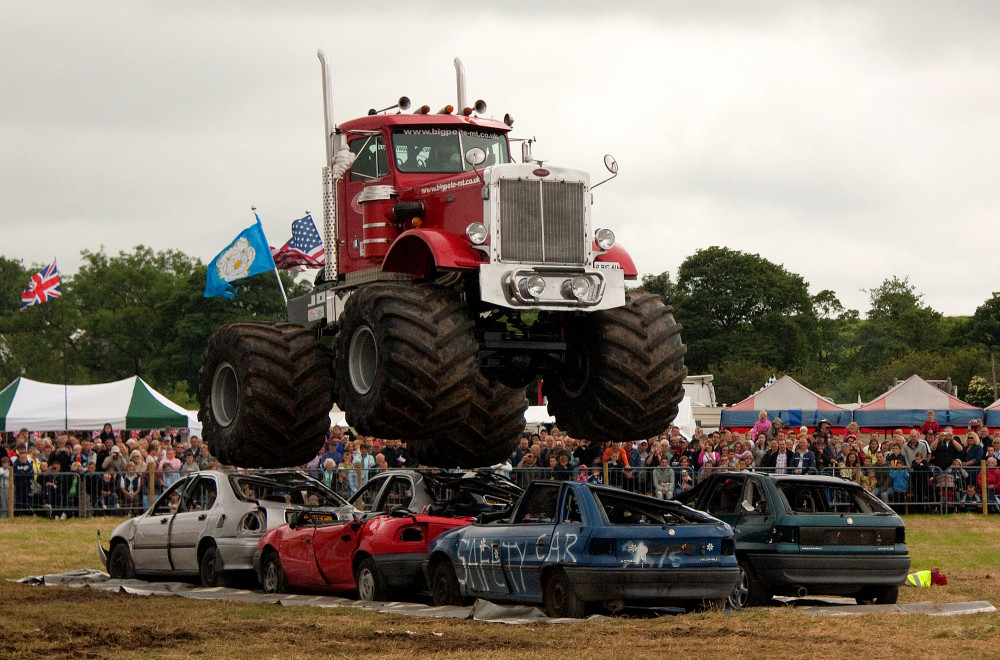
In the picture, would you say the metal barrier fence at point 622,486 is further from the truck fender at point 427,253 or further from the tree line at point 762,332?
the tree line at point 762,332

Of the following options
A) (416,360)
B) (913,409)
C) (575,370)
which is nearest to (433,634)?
(416,360)

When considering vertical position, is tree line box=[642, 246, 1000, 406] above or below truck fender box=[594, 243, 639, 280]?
above

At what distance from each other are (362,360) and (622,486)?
12.7m

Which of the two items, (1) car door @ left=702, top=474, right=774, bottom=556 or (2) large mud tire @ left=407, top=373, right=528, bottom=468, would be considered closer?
(2) large mud tire @ left=407, top=373, right=528, bottom=468

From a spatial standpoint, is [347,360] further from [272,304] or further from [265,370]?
[272,304]

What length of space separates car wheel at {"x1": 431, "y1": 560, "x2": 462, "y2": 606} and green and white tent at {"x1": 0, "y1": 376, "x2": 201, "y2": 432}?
21656 mm

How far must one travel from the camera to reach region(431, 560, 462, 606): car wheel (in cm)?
1473

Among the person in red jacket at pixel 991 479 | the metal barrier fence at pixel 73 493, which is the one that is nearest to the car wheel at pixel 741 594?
the person in red jacket at pixel 991 479

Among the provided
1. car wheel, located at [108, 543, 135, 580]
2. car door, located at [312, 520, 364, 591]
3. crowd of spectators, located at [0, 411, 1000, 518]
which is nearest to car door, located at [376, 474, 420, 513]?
car door, located at [312, 520, 364, 591]

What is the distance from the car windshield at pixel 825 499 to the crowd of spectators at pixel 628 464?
847cm

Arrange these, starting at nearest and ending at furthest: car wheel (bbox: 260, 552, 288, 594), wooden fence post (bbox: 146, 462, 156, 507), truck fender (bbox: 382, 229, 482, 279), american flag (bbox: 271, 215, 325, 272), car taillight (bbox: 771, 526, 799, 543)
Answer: truck fender (bbox: 382, 229, 482, 279) → car taillight (bbox: 771, 526, 799, 543) → car wheel (bbox: 260, 552, 288, 594) → american flag (bbox: 271, 215, 325, 272) → wooden fence post (bbox: 146, 462, 156, 507)

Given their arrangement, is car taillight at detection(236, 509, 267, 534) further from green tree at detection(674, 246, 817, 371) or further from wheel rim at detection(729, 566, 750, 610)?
green tree at detection(674, 246, 817, 371)

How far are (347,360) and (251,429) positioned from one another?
5.90ft

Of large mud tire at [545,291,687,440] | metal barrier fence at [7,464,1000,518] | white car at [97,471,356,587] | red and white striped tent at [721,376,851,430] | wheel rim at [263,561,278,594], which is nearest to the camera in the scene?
large mud tire at [545,291,687,440]
